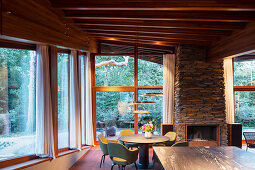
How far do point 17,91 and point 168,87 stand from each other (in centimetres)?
477

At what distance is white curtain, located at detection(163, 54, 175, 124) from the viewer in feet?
25.7

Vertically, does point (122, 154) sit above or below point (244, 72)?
below

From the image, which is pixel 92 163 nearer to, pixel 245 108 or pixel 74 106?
pixel 74 106

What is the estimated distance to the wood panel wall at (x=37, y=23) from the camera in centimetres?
388

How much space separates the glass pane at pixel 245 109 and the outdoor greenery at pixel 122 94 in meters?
2.94

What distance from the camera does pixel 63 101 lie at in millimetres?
6164

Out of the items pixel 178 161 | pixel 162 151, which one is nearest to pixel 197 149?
pixel 162 151

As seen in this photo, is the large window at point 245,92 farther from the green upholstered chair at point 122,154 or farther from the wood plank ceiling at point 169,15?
the green upholstered chair at point 122,154

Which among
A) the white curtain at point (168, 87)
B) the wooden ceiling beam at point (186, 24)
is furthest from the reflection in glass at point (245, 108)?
the wooden ceiling beam at point (186, 24)

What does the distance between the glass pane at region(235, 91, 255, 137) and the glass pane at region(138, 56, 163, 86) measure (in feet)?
9.89

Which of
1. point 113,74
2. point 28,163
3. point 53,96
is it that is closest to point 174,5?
point 53,96

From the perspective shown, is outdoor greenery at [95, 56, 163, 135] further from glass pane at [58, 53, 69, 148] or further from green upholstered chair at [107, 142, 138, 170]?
green upholstered chair at [107, 142, 138, 170]

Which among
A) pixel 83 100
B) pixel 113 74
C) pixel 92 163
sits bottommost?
pixel 92 163

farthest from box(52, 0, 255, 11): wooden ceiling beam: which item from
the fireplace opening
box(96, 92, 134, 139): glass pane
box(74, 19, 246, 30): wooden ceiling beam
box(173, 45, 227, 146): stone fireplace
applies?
the fireplace opening
